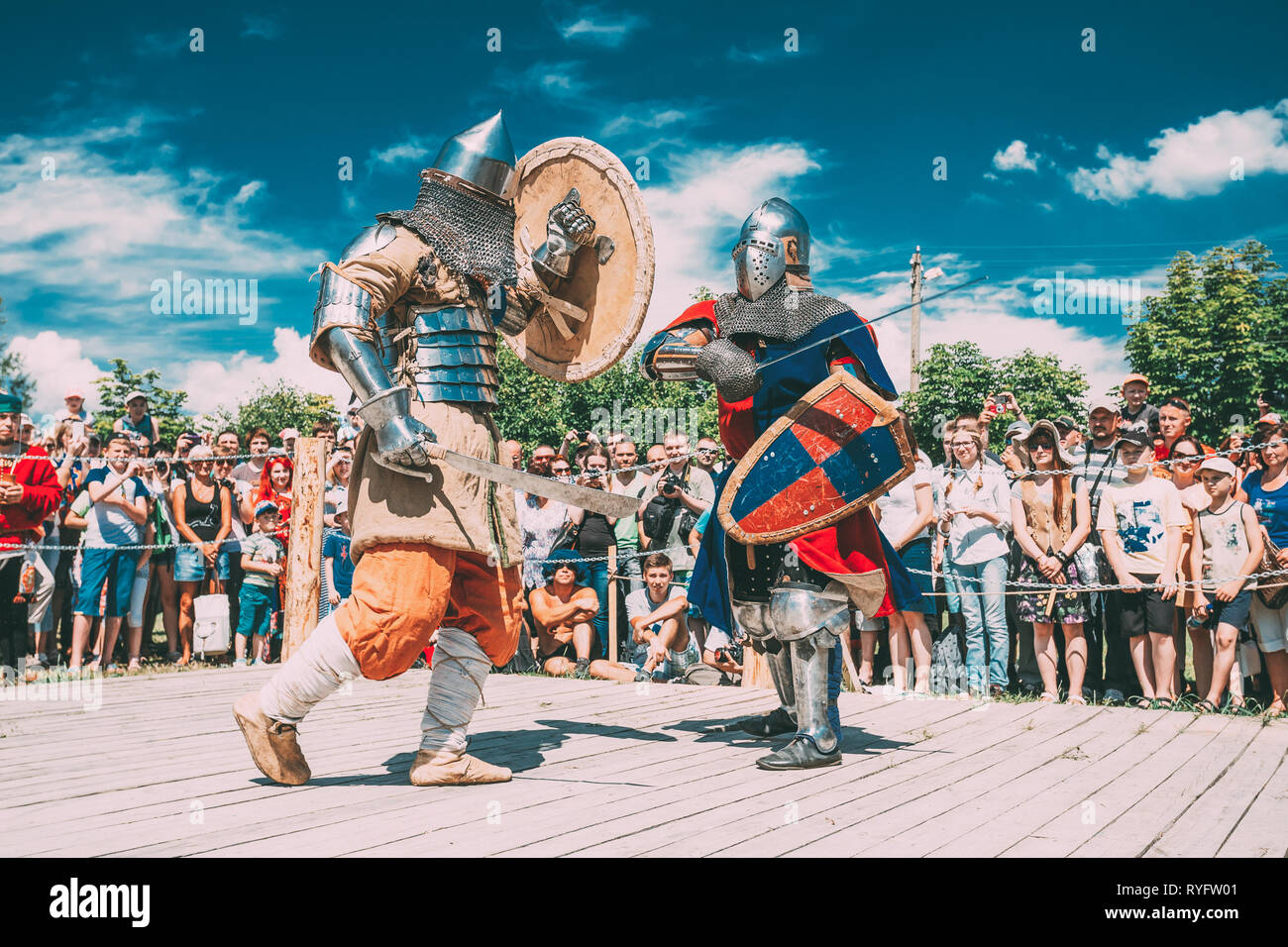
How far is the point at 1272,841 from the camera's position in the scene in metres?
2.61

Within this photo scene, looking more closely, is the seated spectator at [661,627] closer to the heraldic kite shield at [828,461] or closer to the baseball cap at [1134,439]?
the baseball cap at [1134,439]

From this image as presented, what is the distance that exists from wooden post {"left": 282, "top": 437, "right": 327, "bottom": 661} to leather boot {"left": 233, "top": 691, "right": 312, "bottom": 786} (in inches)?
118

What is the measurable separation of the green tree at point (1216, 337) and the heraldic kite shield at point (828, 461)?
25005 mm

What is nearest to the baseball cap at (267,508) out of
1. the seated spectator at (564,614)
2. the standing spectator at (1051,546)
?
the seated spectator at (564,614)

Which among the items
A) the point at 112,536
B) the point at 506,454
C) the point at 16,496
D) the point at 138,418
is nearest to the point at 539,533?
the point at 112,536

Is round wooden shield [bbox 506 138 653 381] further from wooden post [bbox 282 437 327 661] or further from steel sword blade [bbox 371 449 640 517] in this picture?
wooden post [bbox 282 437 327 661]

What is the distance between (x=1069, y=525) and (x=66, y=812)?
5212 mm

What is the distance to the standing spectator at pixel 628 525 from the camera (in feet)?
23.4

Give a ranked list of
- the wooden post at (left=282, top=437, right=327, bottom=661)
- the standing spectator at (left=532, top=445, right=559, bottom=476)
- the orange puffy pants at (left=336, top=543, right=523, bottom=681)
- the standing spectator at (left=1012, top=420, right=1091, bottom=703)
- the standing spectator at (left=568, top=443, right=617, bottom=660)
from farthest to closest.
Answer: the standing spectator at (left=532, top=445, right=559, bottom=476) < the standing spectator at (left=568, top=443, right=617, bottom=660) < the wooden post at (left=282, top=437, right=327, bottom=661) < the standing spectator at (left=1012, top=420, right=1091, bottom=703) < the orange puffy pants at (left=336, top=543, right=523, bottom=681)

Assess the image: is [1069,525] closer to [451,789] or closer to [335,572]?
[451,789]

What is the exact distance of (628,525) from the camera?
7.30 meters

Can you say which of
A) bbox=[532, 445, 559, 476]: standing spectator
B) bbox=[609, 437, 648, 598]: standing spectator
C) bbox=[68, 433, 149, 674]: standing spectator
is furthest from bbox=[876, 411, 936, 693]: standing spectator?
bbox=[68, 433, 149, 674]: standing spectator

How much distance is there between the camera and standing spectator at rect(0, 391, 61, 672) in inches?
262

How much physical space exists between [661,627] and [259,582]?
3.11 m
